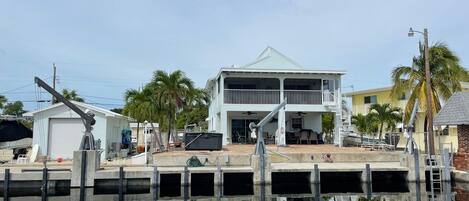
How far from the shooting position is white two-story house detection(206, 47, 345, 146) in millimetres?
29719

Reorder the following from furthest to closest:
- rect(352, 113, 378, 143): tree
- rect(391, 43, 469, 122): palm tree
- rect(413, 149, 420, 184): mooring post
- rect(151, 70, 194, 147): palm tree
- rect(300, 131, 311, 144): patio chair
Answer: rect(352, 113, 378, 143): tree
rect(300, 131, 311, 144): patio chair
rect(151, 70, 194, 147): palm tree
rect(391, 43, 469, 122): palm tree
rect(413, 149, 420, 184): mooring post

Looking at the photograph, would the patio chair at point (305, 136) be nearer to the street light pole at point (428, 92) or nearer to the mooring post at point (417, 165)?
the street light pole at point (428, 92)

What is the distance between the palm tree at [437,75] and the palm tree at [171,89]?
14.4 metres

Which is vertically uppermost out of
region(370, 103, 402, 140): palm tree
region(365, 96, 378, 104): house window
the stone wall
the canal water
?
region(365, 96, 378, 104): house window

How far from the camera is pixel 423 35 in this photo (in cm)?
2277

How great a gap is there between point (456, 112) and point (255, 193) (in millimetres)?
10826

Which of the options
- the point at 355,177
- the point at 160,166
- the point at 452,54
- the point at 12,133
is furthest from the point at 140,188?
the point at 452,54

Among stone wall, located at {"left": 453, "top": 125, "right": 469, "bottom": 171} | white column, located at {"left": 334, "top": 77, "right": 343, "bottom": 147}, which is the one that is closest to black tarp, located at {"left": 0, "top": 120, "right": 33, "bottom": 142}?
white column, located at {"left": 334, "top": 77, "right": 343, "bottom": 147}

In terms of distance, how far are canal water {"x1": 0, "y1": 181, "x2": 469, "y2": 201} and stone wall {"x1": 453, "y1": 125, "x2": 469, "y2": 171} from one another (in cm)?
104

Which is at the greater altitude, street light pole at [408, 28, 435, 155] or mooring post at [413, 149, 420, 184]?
street light pole at [408, 28, 435, 155]

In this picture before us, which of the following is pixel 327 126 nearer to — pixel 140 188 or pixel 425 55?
pixel 425 55

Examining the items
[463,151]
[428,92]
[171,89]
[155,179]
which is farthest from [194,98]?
[463,151]

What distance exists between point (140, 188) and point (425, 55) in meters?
16.3

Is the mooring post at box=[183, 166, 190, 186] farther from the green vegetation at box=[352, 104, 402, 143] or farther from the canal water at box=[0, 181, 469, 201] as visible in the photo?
the green vegetation at box=[352, 104, 402, 143]
